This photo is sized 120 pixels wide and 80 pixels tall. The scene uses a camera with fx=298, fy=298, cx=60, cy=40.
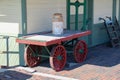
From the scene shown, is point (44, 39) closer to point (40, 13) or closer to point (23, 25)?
point (23, 25)

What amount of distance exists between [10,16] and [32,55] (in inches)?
45.8

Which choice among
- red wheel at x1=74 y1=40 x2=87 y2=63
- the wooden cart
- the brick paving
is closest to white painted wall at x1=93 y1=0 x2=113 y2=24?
the brick paving

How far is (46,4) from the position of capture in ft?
27.0

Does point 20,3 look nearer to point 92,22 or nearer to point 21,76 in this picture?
point 21,76

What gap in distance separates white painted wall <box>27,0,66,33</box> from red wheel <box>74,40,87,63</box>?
1017 mm

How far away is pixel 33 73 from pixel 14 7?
5.82 ft

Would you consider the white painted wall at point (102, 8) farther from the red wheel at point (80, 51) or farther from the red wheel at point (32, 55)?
the red wheel at point (32, 55)

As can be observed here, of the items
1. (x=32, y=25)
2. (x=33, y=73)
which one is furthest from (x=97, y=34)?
(x=33, y=73)

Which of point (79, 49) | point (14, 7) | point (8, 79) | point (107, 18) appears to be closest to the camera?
point (8, 79)

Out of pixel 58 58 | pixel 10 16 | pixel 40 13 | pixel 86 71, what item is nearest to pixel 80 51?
pixel 86 71

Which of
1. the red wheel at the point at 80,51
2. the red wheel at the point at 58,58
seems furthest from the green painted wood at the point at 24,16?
the red wheel at the point at 80,51

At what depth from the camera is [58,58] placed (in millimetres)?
7219

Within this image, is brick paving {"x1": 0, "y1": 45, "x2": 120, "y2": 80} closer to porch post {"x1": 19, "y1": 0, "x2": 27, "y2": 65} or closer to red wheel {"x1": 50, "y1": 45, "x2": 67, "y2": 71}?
red wheel {"x1": 50, "y1": 45, "x2": 67, "y2": 71}

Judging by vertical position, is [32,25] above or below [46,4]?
below
